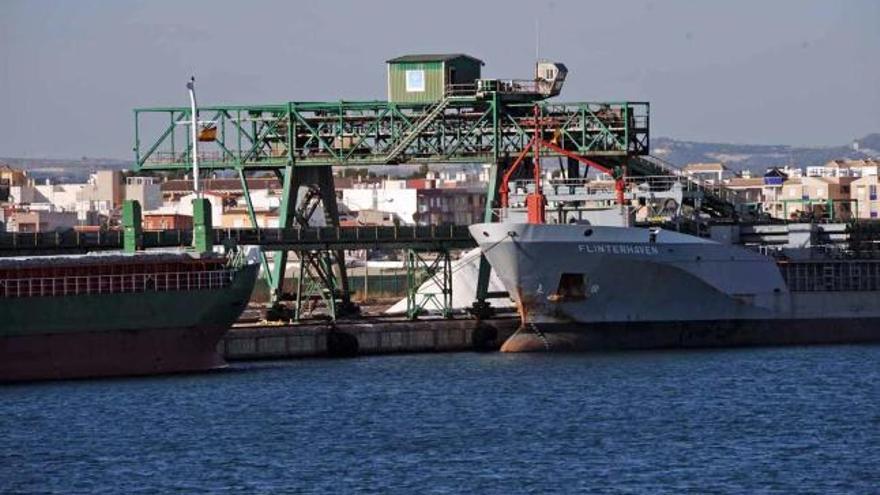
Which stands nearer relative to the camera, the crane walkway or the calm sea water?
the calm sea water

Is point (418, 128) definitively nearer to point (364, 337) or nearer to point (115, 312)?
point (364, 337)

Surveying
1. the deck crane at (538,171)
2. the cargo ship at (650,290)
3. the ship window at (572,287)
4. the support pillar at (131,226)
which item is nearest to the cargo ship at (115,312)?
the support pillar at (131,226)

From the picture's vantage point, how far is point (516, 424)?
67438mm

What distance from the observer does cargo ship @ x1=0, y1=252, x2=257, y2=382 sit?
79750 mm

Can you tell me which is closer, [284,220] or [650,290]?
[650,290]

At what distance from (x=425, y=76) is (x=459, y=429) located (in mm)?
39918

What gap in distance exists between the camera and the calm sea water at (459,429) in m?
56.8

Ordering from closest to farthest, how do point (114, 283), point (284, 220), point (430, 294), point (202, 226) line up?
point (114, 283), point (202, 226), point (430, 294), point (284, 220)


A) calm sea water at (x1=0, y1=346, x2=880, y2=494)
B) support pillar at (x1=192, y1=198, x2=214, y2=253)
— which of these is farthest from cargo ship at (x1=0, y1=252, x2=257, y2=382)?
calm sea water at (x1=0, y1=346, x2=880, y2=494)

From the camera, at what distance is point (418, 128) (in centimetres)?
10194

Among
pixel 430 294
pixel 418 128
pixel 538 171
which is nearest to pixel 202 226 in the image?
pixel 538 171

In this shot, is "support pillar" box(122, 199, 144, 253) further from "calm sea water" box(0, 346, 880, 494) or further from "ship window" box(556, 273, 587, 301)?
"ship window" box(556, 273, 587, 301)

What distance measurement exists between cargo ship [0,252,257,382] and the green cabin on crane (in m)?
22.0

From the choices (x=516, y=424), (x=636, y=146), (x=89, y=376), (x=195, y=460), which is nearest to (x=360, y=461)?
(x=195, y=460)
